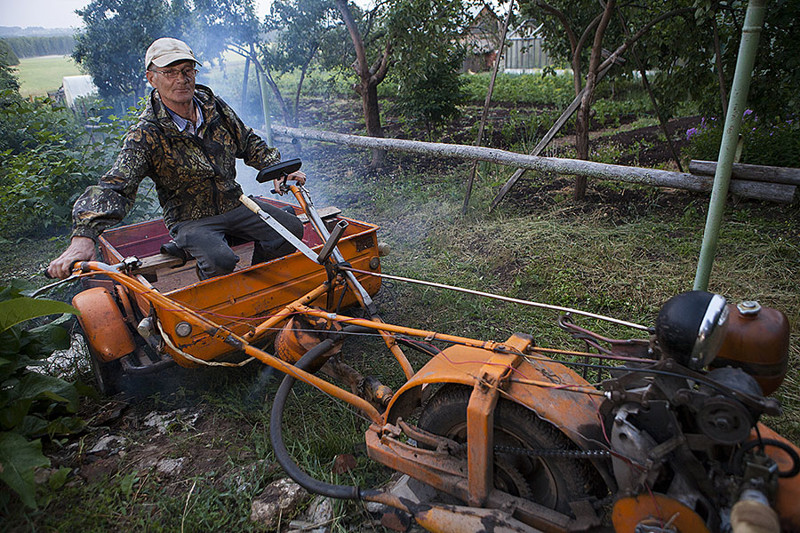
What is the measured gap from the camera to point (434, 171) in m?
8.30

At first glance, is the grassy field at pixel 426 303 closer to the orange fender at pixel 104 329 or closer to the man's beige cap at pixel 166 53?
the orange fender at pixel 104 329

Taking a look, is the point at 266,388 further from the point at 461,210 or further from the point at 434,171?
the point at 434,171

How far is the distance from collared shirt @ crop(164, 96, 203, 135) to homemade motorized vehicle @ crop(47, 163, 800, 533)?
1.14 metres

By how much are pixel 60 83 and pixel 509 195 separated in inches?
621

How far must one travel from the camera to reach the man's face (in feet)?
11.7

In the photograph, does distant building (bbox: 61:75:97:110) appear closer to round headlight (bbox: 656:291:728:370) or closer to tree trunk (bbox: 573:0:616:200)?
tree trunk (bbox: 573:0:616:200)

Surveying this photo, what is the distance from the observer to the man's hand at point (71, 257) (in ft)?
9.47

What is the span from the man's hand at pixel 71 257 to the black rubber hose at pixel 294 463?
1.37m

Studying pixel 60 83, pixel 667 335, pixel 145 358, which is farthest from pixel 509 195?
pixel 60 83

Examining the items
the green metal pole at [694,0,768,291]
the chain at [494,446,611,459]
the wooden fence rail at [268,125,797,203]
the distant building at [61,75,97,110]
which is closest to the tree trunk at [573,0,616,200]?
the wooden fence rail at [268,125,797,203]

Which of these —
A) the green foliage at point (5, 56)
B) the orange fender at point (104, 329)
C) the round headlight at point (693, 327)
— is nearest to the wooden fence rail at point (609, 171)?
the round headlight at point (693, 327)

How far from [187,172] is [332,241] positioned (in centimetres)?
149

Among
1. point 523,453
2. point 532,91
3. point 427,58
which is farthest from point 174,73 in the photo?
point 532,91

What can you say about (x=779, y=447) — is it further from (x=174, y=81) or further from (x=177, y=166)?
(x=174, y=81)
